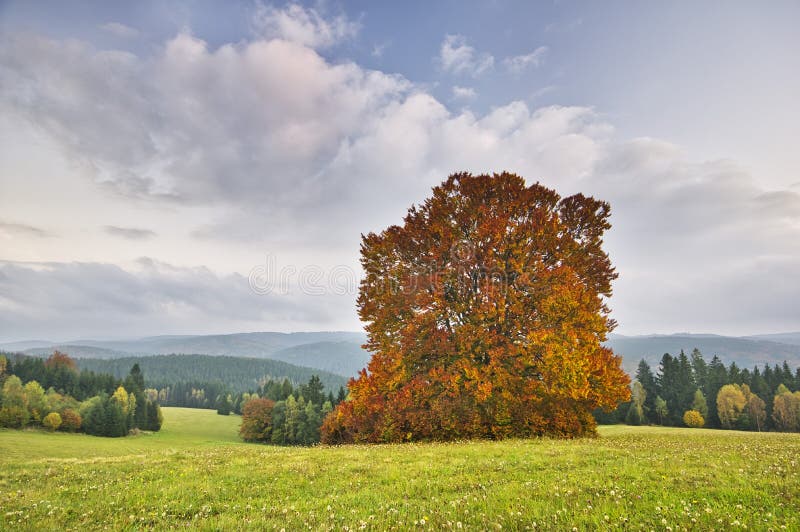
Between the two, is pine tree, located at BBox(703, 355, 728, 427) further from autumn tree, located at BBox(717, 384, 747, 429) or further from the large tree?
the large tree

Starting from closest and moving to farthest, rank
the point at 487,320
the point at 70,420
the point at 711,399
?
the point at 487,320 → the point at 711,399 → the point at 70,420

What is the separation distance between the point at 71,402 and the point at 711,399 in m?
139

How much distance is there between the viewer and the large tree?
19.4 m

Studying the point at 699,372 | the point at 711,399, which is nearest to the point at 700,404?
the point at 711,399

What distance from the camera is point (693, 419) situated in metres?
69.9

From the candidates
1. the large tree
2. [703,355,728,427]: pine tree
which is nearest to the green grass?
the large tree

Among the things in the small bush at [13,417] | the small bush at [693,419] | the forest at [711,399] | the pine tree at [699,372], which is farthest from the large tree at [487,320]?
the small bush at [13,417]

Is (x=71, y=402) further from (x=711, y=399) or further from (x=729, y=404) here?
(x=729, y=404)

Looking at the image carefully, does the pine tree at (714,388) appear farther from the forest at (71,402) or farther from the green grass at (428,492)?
the forest at (71,402)

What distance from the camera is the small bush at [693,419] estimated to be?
2741 inches

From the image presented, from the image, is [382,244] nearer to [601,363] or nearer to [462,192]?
[462,192]

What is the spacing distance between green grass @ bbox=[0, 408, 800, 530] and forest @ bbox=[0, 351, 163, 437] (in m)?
88.3

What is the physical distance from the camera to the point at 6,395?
74.8 metres

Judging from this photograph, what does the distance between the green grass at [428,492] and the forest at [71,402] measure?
88.3 meters
